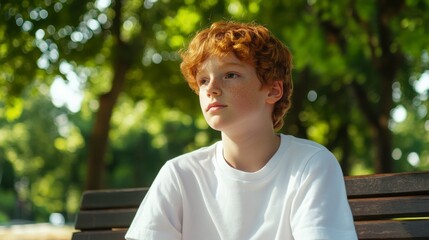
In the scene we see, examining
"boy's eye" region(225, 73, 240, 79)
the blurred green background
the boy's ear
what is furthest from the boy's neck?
the blurred green background

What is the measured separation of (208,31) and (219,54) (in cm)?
16

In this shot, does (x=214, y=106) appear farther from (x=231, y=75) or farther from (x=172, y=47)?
(x=172, y=47)

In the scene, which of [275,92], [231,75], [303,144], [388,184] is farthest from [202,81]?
[388,184]

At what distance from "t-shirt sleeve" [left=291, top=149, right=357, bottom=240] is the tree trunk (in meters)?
11.8

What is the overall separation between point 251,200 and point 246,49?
0.57 metres

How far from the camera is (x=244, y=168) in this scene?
134 inches

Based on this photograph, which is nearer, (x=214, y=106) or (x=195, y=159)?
(x=214, y=106)

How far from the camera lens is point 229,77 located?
3271 millimetres

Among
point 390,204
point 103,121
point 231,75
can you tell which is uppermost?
point 231,75

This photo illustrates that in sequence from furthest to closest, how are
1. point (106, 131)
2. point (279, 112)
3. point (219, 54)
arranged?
1. point (106, 131)
2. point (279, 112)
3. point (219, 54)

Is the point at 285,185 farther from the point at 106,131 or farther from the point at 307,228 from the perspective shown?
the point at 106,131

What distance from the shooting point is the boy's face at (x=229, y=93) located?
3230mm

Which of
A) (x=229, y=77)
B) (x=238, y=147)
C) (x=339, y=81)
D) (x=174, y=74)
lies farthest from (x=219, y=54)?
(x=339, y=81)

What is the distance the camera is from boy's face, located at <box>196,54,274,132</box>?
323 cm
